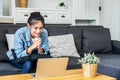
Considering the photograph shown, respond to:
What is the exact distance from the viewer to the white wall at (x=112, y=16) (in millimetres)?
4086

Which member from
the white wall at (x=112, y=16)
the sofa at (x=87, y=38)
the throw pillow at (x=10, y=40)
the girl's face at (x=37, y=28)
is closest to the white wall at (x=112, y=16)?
the white wall at (x=112, y=16)

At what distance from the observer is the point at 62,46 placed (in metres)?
2.93

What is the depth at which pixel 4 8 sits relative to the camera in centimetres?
358

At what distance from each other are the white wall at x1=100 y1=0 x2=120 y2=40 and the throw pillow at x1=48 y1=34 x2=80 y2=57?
137 centimetres

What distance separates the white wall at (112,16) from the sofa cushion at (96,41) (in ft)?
2.57

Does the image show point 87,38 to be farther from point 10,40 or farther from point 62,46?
point 10,40

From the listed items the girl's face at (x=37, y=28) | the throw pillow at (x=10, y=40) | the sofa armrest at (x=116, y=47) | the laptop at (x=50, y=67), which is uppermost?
the girl's face at (x=37, y=28)

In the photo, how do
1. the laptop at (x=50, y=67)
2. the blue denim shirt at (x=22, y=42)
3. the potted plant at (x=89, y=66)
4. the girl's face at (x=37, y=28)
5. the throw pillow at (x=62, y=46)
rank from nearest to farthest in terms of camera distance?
the laptop at (x=50, y=67)
the potted plant at (x=89, y=66)
the girl's face at (x=37, y=28)
the blue denim shirt at (x=22, y=42)
the throw pillow at (x=62, y=46)

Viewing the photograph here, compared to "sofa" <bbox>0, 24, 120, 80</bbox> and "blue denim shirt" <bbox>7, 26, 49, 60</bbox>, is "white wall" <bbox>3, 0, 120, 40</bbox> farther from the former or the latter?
"blue denim shirt" <bbox>7, 26, 49, 60</bbox>

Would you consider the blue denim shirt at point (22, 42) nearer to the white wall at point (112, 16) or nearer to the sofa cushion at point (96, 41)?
the sofa cushion at point (96, 41)

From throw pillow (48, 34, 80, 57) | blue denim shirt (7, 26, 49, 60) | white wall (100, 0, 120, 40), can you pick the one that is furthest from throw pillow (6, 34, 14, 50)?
white wall (100, 0, 120, 40)

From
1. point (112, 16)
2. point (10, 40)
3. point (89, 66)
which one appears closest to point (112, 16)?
point (112, 16)

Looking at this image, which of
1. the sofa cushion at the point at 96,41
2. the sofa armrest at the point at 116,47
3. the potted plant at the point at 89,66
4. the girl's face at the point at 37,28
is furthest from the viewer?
the sofa armrest at the point at 116,47

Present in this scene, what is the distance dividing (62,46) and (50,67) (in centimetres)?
124
